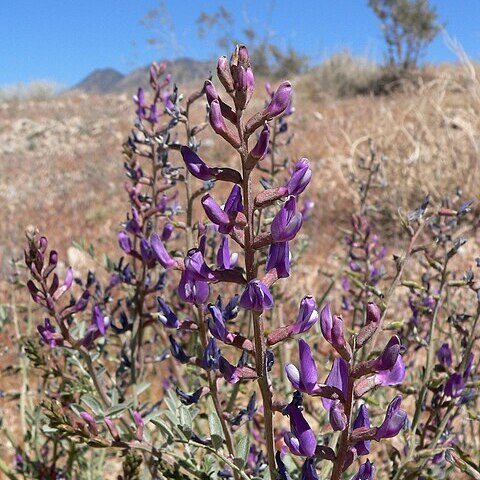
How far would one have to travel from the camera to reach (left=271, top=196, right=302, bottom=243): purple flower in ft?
2.45

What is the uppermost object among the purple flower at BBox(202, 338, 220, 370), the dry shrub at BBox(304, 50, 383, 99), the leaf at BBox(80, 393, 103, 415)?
the dry shrub at BBox(304, 50, 383, 99)

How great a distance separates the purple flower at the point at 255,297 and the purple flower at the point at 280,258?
0.06 metres

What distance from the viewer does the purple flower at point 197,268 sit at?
0.80m

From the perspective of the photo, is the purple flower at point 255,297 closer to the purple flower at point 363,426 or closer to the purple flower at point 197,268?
the purple flower at point 197,268

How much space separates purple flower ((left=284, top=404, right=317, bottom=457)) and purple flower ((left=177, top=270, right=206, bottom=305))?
0.77ft

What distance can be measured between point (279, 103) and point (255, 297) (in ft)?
0.90

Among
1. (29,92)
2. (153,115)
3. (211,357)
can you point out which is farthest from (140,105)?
(29,92)

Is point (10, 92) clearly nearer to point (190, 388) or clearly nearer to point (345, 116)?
point (345, 116)

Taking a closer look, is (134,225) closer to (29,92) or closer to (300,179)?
(300,179)

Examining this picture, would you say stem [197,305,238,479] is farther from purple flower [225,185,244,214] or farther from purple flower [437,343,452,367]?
purple flower [437,343,452,367]

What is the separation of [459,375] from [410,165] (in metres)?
4.47

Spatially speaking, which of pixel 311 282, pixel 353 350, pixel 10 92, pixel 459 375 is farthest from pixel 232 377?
pixel 10 92

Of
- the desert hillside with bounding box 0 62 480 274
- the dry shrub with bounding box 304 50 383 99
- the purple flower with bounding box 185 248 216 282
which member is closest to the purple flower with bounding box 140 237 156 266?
the purple flower with bounding box 185 248 216 282

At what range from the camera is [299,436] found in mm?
724
